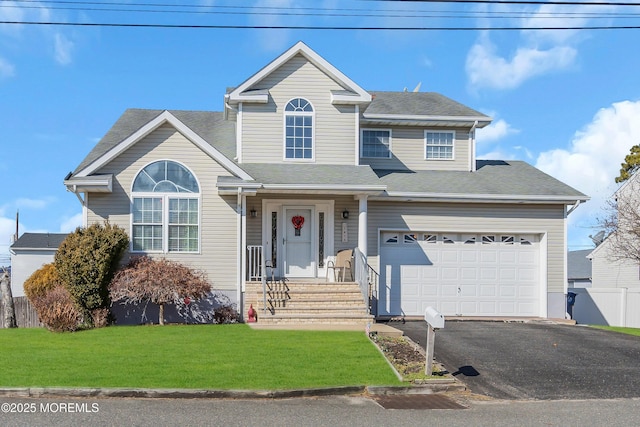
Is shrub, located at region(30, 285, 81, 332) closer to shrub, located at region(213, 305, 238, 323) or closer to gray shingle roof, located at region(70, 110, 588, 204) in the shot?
gray shingle roof, located at region(70, 110, 588, 204)

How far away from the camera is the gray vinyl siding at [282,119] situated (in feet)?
63.7

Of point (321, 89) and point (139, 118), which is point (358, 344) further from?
point (139, 118)

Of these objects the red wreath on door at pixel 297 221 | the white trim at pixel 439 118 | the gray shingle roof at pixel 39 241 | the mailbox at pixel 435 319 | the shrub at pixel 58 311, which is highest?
the white trim at pixel 439 118

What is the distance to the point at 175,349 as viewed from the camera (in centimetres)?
1277

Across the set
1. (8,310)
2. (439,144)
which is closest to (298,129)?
(439,144)

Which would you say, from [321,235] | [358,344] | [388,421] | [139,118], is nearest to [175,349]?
[358,344]

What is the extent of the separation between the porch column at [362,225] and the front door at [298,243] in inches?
65.2

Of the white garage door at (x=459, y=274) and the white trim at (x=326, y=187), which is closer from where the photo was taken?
the white trim at (x=326, y=187)

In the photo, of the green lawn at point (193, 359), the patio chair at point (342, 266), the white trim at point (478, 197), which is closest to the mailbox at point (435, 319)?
the green lawn at point (193, 359)

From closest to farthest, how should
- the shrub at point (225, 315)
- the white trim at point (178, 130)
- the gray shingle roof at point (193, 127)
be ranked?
the white trim at point (178, 130) < the shrub at point (225, 315) < the gray shingle roof at point (193, 127)

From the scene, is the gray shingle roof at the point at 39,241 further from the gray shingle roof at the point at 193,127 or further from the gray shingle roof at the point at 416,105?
the gray shingle roof at the point at 416,105

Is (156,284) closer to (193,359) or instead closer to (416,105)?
(193,359)

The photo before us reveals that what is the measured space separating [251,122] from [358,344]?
8.39 metres

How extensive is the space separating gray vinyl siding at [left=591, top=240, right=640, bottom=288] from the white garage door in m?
13.0
